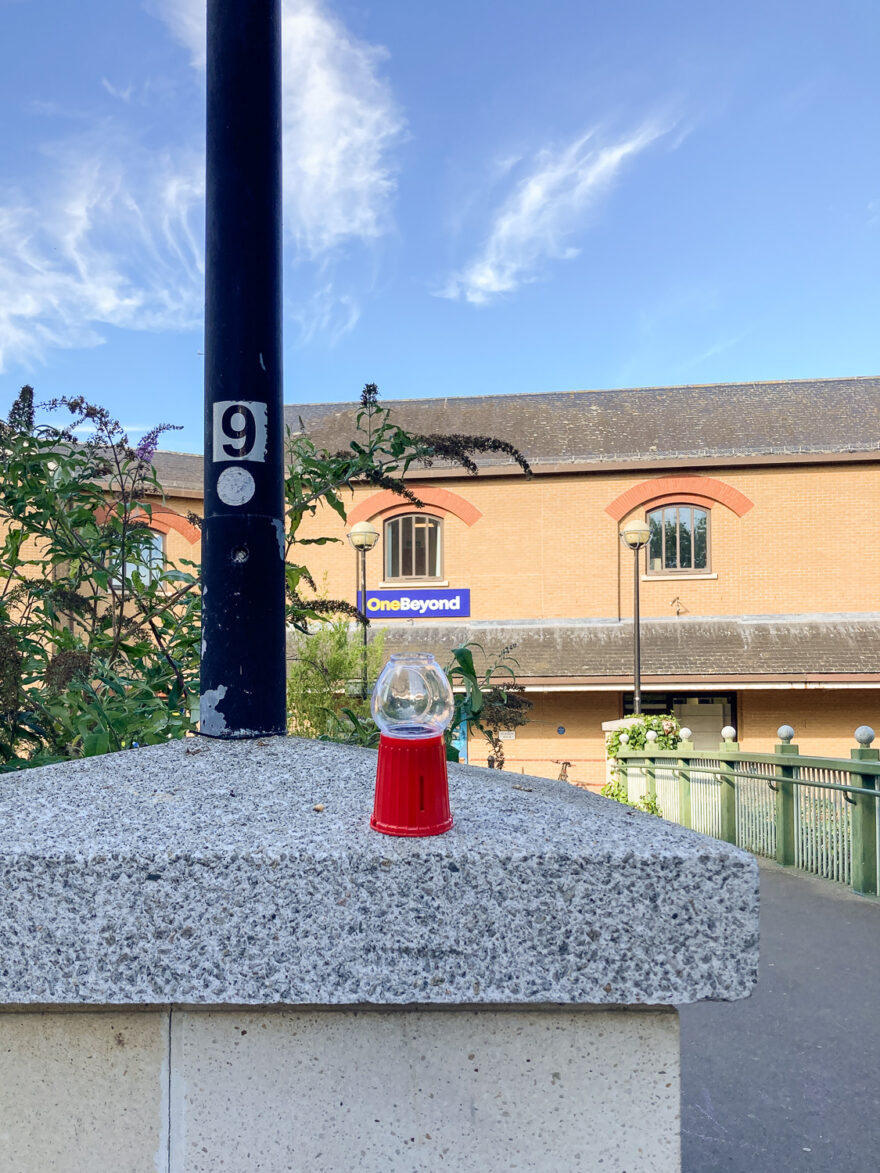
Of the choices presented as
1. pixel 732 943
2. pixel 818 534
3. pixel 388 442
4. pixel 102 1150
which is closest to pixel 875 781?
pixel 388 442

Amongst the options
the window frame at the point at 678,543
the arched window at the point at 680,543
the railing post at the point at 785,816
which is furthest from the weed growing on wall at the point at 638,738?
the arched window at the point at 680,543

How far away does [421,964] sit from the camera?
1296 mm

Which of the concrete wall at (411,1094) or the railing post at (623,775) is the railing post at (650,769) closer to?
the railing post at (623,775)

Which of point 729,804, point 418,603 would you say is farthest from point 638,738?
point 418,603

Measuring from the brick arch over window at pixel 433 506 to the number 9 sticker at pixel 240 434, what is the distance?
16.8m

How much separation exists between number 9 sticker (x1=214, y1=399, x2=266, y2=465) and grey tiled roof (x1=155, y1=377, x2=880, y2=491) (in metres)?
17.4

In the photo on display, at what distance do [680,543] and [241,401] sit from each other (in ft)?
58.6

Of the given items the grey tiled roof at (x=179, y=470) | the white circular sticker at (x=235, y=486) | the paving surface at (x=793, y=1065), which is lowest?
the paving surface at (x=793, y=1065)

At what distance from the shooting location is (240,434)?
6.65ft

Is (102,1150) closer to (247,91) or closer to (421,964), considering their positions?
(421,964)

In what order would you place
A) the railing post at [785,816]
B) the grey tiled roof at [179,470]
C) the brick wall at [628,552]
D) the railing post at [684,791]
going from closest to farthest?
the railing post at [785,816], the railing post at [684,791], the brick wall at [628,552], the grey tiled roof at [179,470]

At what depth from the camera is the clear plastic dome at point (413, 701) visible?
1.55 metres

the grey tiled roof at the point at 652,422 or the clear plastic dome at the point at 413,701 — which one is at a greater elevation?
the grey tiled roof at the point at 652,422

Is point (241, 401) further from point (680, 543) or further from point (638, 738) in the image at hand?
point (680, 543)
